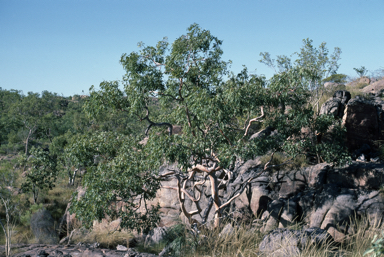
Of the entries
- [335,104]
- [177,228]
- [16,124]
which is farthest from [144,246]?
[16,124]

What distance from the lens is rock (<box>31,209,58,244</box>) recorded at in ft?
42.6

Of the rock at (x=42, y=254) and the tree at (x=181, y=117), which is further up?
the tree at (x=181, y=117)

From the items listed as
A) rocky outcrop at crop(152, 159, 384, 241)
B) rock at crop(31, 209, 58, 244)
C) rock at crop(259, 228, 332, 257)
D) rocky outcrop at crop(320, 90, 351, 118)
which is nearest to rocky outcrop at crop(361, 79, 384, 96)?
rocky outcrop at crop(320, 90, 351, 118)

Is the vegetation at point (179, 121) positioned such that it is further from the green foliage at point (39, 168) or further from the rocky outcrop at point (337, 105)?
the green foliage at point (39, 168)

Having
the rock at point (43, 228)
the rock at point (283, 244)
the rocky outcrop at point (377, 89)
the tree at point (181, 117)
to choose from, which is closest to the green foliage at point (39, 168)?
the rock at point (43, 228)

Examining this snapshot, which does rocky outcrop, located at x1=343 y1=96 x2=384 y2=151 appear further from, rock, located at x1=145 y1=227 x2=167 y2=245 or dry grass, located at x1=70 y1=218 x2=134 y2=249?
dry grass, located at x1=70 y1=218 x2=134 y2=249

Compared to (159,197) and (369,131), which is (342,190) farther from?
(159,197)

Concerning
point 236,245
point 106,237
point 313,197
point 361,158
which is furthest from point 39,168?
point 361,158

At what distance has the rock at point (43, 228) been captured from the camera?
13.0 metres

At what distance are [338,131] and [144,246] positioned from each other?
23.8ft

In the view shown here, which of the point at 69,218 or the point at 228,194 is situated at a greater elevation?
the point at 228,194

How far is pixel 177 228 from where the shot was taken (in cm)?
655

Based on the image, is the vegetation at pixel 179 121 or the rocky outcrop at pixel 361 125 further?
the rocky outcrop at pixel 361 125

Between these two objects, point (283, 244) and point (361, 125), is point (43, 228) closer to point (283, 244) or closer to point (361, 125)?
point (283, 244)
